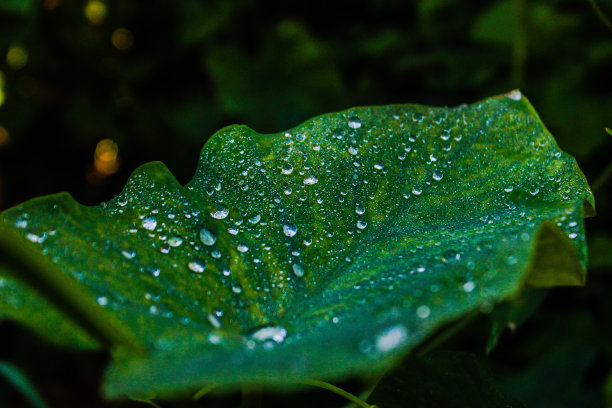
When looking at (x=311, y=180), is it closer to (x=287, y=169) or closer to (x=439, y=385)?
(x=287, y=169)

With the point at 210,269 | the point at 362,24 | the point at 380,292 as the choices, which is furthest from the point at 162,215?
the point at 362,24

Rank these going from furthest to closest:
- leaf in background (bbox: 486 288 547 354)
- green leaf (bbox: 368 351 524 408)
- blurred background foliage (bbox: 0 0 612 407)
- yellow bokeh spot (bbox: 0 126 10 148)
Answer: yellow bokeh spot (bbox: 0 126 10 148) → blurred background foliage (bbox: 0 0 612 407) → leaf in background (bbox: 486 288 547 354) → green leaf (bbox: 368 351 524 408)

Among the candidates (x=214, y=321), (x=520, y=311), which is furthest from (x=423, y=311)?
(x=520, y=311)

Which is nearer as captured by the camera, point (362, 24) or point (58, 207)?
point (58, 207)

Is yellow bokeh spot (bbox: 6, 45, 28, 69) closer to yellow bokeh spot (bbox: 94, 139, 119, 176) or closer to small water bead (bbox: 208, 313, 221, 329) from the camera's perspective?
yellow bokeh spot (bbox: 94, 139, 119, 176)

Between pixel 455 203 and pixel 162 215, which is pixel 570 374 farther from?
pixel 162 215

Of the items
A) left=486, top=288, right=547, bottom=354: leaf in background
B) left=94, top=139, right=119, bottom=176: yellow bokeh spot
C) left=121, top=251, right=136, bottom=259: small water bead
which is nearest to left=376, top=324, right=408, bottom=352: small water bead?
left=121, top=251, right=136, bottom=259: small water bead
